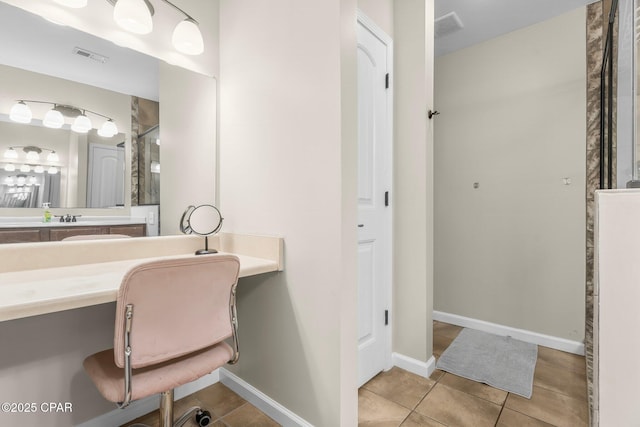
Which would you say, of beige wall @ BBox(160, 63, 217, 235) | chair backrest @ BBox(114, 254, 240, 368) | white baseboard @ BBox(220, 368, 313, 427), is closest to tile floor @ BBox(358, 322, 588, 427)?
white baseboard @ BBox(220, 368, 313, 427)

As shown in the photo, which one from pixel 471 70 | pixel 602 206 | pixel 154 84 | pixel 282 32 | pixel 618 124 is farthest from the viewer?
pixel 471 70

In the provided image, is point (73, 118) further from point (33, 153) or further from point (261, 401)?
point (261, 401)

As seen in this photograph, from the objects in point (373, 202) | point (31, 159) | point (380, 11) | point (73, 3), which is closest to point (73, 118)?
point (31, 159)

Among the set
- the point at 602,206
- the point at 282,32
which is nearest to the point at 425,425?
the point at 602,206

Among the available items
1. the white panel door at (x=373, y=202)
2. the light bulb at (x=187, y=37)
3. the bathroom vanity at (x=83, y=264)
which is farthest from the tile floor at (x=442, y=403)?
the light bulb at (x=187, y=37)

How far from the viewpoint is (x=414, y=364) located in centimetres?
205

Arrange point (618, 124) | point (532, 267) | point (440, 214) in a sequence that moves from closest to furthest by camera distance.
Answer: point (618, 124)
point (532, 267)
point (440, 214)

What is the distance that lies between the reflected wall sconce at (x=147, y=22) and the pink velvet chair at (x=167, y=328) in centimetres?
128

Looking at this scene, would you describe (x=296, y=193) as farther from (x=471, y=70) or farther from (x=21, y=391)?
(x=471, y=70)

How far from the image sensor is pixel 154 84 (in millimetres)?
1672

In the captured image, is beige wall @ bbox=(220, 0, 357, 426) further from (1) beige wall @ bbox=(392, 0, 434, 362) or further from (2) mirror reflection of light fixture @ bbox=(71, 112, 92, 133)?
(1) beige wall @ bbox=(392, 0, 434, 362)

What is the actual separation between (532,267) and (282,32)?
262cm

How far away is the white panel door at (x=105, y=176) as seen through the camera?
A: 1499 millimetres

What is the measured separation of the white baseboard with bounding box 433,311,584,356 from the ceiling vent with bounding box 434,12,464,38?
8.55 ft
